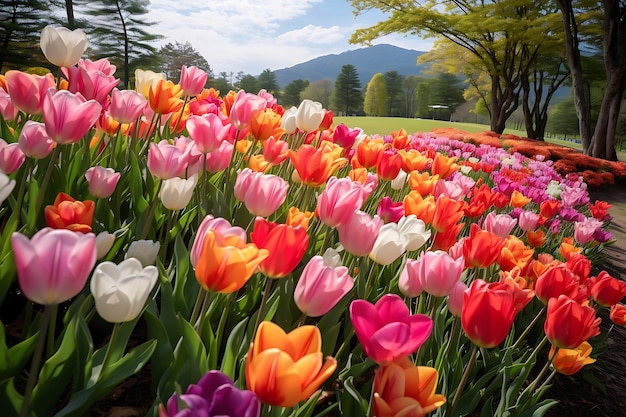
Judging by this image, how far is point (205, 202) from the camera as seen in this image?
1681 millimetres

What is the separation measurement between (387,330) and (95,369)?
2.05 feet

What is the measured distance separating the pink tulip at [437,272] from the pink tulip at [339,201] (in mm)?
226

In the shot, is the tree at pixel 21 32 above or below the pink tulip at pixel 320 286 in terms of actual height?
above

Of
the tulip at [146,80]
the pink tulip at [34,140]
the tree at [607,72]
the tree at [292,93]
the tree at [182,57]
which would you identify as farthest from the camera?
the tree at [292,93]

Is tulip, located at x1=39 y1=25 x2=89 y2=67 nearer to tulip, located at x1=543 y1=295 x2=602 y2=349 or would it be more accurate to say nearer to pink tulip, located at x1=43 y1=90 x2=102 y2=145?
pink tulip, located at x1=43 y1=90 x2=102 y2=145

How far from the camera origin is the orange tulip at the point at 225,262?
2.51 feet

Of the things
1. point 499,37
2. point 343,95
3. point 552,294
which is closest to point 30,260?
point 552,294

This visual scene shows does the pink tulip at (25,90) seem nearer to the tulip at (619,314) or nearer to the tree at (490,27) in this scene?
the tulip at (619,314)

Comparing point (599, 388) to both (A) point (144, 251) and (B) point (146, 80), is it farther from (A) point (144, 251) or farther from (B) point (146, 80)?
(B) point (146, 80)

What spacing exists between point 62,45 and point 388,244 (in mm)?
1357

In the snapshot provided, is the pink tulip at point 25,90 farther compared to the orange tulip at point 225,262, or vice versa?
the pink tulip at point 25,90

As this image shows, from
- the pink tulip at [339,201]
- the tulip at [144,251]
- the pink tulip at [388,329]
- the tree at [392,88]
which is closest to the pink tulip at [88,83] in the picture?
the tulip at [144,251]

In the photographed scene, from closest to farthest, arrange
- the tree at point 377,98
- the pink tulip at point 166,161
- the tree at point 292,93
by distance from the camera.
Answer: the pink tulip at point 166,161 < the tree at point 292,93 < the tree at point 377,98

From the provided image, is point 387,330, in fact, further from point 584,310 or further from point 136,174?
point 136,174
